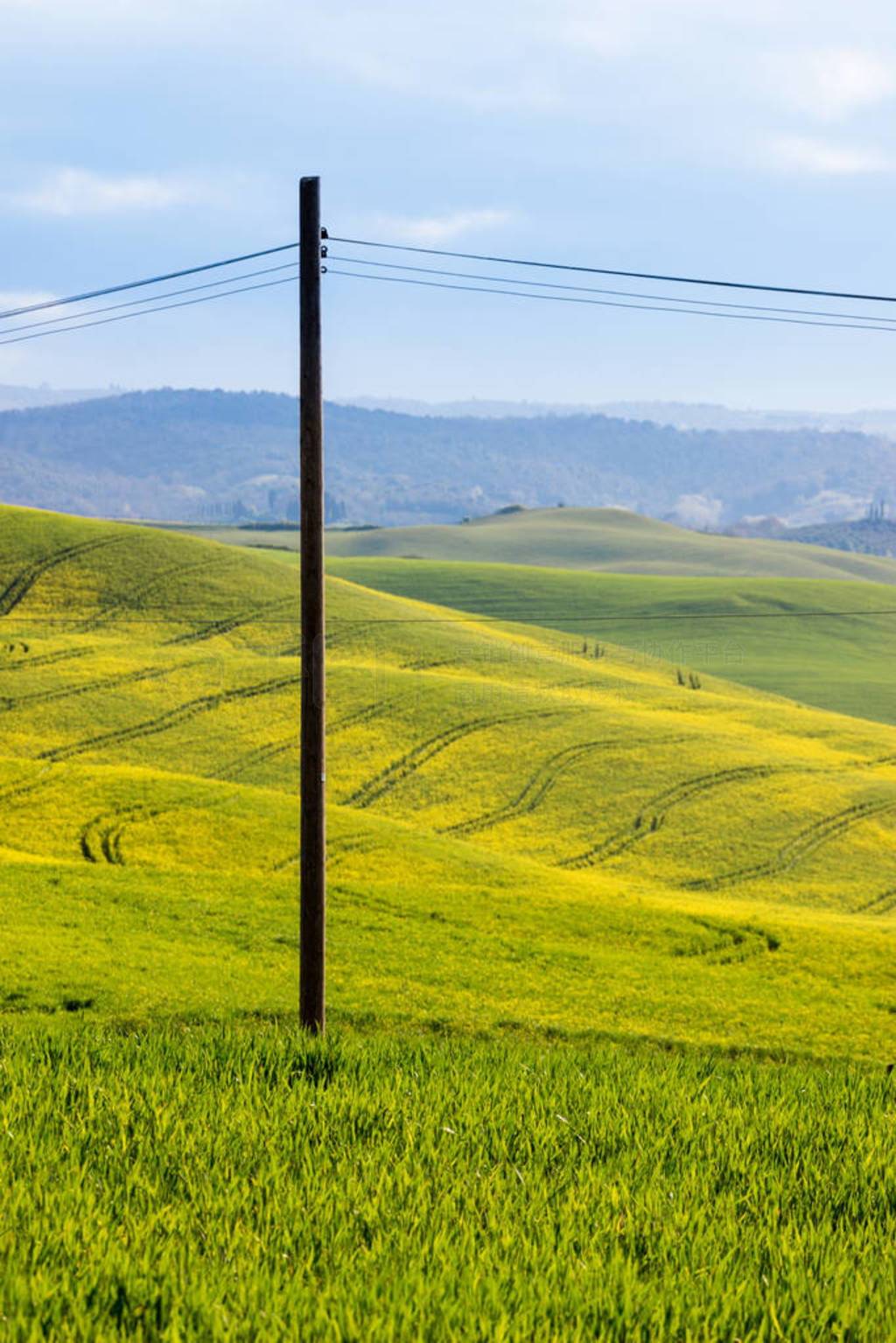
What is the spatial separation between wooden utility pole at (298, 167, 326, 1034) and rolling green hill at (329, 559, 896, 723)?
316 feet

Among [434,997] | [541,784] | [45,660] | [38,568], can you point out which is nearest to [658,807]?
[541,784]

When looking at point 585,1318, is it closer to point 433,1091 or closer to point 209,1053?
point 433,1091

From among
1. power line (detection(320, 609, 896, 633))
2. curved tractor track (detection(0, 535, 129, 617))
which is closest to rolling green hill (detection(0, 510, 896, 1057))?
curved tractor track (detection(0, 535, 129, 617))

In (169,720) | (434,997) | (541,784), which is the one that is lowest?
(541,784)

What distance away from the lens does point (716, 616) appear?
15988cm

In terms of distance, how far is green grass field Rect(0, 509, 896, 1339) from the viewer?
27.2 feet

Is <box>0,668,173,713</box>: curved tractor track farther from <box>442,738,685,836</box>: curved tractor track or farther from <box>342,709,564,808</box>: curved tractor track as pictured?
<box>442,738,685,836</box>: curved tractor track

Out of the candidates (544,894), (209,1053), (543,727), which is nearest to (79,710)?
(543,727)

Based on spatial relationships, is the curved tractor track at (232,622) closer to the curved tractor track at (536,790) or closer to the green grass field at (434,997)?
the green grass field at (434,997)

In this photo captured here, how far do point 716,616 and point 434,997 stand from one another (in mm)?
135924

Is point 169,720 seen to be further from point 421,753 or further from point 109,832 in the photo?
point 109,832

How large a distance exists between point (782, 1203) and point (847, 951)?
31.8m

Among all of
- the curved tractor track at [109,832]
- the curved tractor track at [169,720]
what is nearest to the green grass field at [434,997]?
the curved tractor track at [109,832]

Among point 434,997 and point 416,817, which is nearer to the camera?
point 434,997
